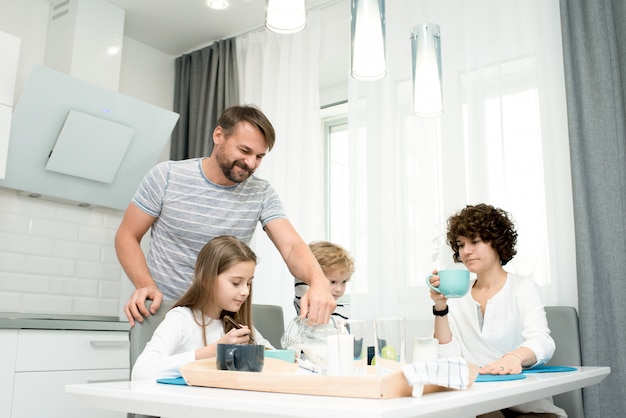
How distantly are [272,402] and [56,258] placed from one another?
284 centimetres

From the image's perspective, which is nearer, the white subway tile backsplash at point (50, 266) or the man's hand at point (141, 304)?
the man's hand at point (141, 304)

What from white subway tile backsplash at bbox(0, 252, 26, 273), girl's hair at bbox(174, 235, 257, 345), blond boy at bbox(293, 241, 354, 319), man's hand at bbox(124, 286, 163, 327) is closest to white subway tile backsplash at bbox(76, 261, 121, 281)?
white subway tile backsplash at bbox(0, 252, 26, 273)

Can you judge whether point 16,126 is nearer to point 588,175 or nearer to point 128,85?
point 128,85

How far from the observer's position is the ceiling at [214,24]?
3467mm

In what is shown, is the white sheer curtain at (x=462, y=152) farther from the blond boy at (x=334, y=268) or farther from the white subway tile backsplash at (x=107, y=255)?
the white subway tile backsplash at (x=107, y=255)

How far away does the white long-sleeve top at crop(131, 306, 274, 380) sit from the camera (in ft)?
4.06

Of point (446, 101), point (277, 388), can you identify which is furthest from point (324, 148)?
point (277, 388)

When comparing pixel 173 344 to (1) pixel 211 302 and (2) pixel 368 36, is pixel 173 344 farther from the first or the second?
(2) pixel 368 36

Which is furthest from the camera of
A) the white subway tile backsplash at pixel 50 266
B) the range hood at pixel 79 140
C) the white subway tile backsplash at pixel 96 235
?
the white subway tile backsplash at pixel 96 235

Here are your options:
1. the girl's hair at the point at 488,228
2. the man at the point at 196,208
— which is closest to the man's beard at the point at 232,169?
the man at the point at 196,208

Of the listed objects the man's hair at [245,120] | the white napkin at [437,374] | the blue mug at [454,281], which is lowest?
the white napkin at [437,374]

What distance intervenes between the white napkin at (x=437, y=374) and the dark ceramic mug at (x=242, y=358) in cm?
30

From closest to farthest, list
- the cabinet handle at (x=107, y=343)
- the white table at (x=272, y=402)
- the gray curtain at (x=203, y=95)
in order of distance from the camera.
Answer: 1. the white table at (x=272, y=402)
2. the cabinet handle at (x=107, y=343)
3. the gray curtain at (x=203, y=95)

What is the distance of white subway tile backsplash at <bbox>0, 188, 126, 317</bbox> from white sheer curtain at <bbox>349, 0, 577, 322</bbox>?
1.49m
